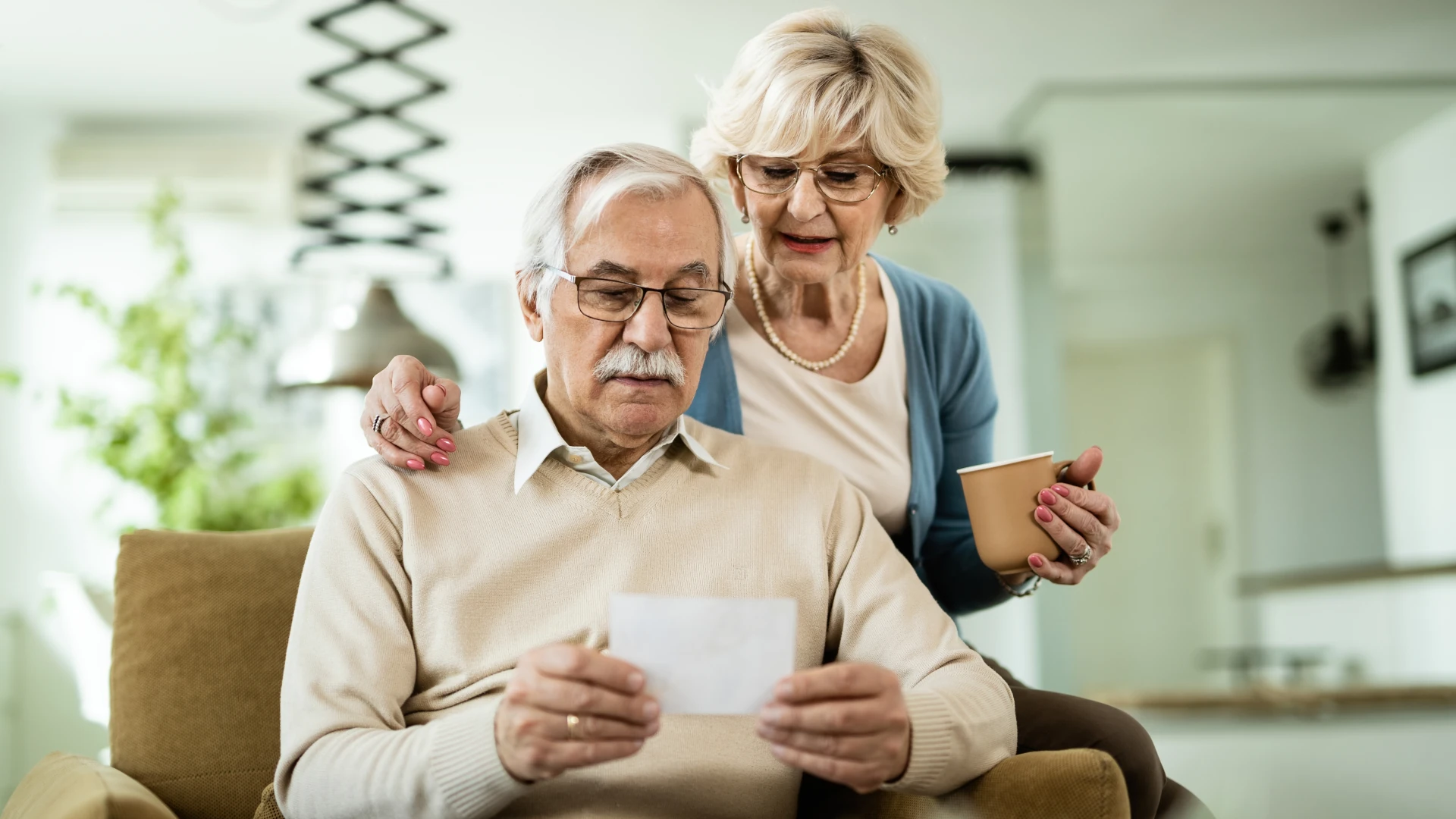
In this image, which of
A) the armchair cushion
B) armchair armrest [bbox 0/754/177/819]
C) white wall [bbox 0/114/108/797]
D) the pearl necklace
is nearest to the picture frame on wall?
the pearl necklace

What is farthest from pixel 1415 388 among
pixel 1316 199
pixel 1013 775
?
pixel 1013 775

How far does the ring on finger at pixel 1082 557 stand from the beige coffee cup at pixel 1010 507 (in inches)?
0.7

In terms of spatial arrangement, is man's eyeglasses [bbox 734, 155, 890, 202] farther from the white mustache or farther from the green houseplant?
the green houseplant

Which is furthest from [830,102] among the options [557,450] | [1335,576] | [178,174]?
[1335,576]

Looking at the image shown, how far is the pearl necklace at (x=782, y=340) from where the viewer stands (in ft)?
5.54

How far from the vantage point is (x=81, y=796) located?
46.3 inches

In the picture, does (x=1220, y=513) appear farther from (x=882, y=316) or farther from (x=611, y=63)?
(x=882, y=316)

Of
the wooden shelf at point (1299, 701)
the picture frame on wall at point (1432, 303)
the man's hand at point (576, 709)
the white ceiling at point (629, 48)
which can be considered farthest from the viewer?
the picture frame on wall at point (1432, 303)

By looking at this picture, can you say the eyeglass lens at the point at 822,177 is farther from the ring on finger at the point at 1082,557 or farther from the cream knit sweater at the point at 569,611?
the ring on finger at the point at 1082,557

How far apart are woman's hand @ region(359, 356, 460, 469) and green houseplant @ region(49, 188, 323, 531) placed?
10.5ft

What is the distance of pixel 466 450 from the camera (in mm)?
1389

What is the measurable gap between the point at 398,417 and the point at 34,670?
3.61m

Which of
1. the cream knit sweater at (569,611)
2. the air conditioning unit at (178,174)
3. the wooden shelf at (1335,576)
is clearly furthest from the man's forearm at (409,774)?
the wooden shelf at (1335,576)

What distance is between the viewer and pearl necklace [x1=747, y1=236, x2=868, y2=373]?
1.69 metres
